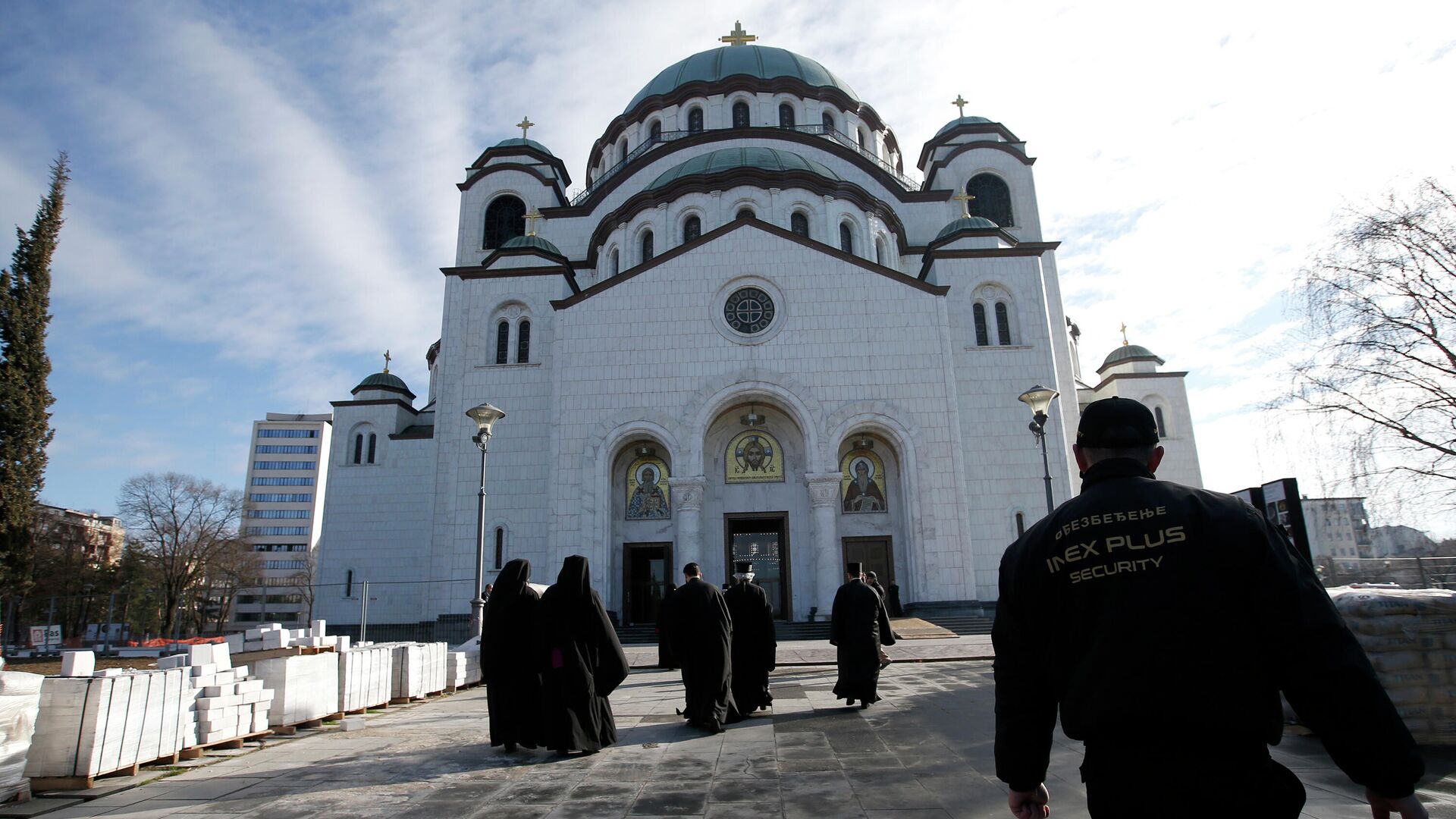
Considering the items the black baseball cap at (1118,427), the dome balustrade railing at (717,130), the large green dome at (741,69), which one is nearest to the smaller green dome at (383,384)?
the dome balustrade railing at (717,130)

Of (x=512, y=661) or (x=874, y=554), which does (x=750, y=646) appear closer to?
(x=512, y=661)

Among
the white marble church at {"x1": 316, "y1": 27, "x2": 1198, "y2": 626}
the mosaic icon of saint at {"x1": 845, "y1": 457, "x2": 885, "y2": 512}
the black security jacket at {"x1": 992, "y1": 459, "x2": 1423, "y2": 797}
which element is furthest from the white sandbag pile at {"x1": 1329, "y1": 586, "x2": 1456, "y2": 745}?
the mosaic icon of saint at {"x1": 845, "y1": 457, "x2": 885, "y2": 512}

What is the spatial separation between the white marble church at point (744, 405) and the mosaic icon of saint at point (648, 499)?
5 cm

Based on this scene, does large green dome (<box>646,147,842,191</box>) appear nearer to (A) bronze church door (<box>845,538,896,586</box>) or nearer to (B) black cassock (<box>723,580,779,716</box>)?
(A) bronze church door (<box>845,538,896,586</box>)

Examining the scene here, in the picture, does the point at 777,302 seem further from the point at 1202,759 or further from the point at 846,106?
the point at 1202,759

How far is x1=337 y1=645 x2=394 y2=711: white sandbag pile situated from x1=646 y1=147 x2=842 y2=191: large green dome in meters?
19.2

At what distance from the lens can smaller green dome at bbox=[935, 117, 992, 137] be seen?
3072 centimetres

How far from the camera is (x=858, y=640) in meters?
8.47

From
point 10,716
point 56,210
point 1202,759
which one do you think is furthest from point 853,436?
point 56,210

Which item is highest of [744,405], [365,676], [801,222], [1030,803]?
[801,222]

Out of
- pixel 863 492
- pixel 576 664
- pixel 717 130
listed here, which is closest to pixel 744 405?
pixel 863 492

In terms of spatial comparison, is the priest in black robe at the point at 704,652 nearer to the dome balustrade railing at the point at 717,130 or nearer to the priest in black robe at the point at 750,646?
the priest in black robe at the point at 750,646

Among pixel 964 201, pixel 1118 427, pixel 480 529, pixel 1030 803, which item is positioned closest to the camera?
pixel 1030 803

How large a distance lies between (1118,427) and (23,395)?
2764cm
